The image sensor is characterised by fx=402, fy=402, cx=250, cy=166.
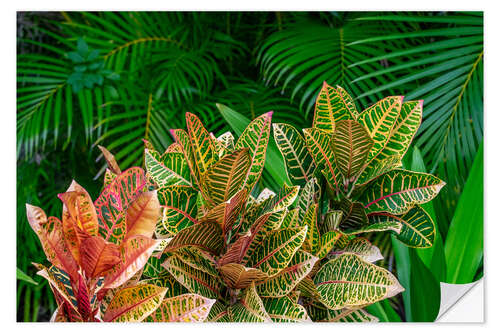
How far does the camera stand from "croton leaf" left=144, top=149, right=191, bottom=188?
0.53 m

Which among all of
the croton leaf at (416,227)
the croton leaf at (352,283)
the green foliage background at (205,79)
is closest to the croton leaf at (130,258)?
the croton leaf at (352,283)

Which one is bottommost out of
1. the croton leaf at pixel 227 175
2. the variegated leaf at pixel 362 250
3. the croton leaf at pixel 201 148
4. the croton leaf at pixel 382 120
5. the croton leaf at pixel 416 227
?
the variegated leaf at pixel 362 250

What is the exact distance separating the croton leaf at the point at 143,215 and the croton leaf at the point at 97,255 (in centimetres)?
3

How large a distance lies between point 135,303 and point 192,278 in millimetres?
74

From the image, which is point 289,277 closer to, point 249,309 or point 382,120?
point 249,309

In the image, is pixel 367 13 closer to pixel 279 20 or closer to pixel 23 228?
pixel 279 20

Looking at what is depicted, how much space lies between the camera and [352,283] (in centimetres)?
51

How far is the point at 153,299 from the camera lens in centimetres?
48

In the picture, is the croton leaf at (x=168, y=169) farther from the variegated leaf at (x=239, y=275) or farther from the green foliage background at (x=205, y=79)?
the green foliage background at (x=205, y=79)

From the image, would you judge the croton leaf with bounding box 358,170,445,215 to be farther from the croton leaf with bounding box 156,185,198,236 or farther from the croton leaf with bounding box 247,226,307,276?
the croton leaf with bounding box 156,185,198,236

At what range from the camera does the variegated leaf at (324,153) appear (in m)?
0.56

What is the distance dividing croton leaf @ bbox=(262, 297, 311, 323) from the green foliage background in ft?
1.49

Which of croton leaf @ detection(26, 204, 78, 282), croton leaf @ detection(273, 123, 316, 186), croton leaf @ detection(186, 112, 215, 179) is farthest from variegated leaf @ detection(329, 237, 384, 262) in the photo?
croton leaf @ detection(26, 204, 78, 282)

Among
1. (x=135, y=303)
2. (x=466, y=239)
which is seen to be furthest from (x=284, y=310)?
(x=466, y=239)
